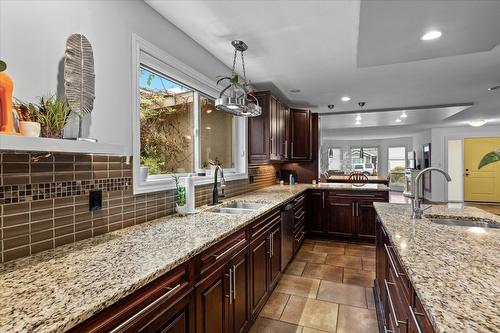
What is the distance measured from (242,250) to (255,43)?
1.93 meters

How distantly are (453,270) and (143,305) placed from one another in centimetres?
120

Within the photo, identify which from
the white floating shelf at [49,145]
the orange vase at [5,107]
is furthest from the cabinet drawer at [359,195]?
the orange vase at [5,107]

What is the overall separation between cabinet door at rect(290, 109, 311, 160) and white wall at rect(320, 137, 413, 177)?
7088 millimetres

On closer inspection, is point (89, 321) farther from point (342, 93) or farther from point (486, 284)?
point (342, 93)

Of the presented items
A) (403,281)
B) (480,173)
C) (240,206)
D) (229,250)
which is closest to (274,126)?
(240,206)

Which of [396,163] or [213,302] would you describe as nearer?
[213,302]

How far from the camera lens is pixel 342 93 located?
4328 mm

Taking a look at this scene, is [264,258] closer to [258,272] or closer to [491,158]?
[258,272]

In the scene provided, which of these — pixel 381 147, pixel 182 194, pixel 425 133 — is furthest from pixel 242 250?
pixel 381 147

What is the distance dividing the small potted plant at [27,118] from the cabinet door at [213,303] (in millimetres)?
1015

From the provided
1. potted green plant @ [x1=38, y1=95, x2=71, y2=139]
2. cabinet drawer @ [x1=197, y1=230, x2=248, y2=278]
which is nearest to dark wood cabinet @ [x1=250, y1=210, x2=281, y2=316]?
cabinet drawer @ [x1=197, y1=230, x2=248, y2=278]

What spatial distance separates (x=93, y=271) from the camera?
102cm

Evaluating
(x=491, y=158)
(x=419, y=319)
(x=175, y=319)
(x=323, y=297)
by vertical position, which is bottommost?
(x=323, y=297)

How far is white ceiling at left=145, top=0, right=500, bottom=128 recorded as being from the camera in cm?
195
